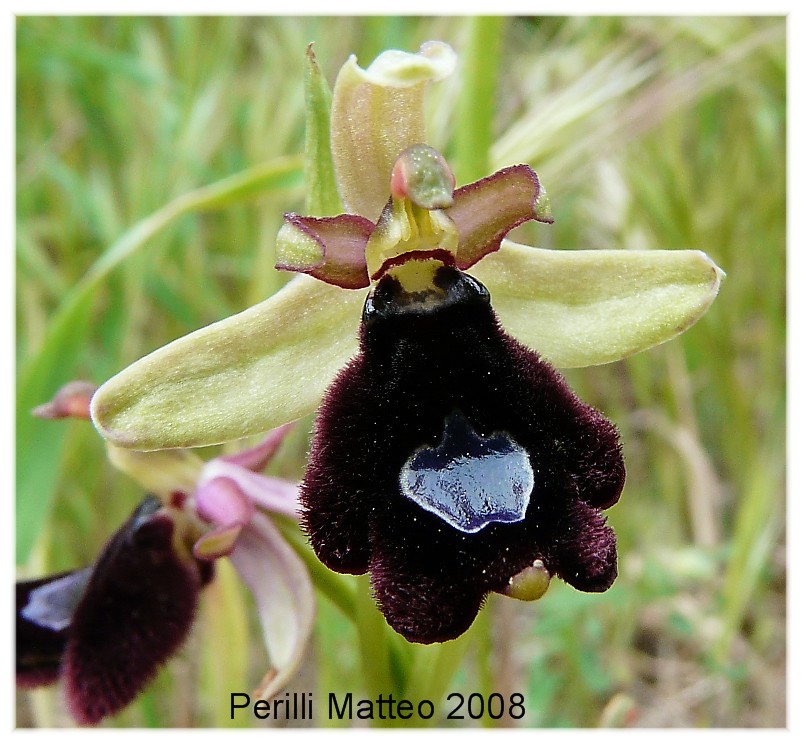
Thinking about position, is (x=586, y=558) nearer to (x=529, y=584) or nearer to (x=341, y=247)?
(x=529, y=584)

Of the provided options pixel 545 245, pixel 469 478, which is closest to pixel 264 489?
pixel 469 478

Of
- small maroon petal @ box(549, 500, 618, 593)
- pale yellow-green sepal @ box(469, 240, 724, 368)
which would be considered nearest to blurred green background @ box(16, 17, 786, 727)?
pale yellow-green sepal @ box(469, 240, 724, 368)

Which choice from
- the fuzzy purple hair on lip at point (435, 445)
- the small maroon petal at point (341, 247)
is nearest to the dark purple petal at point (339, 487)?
the fuzzy purple hair on lip at point (435, 445)

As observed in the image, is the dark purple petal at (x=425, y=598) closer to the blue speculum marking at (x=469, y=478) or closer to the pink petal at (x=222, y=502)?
the blue speculum marking at (x=469, y=478)
